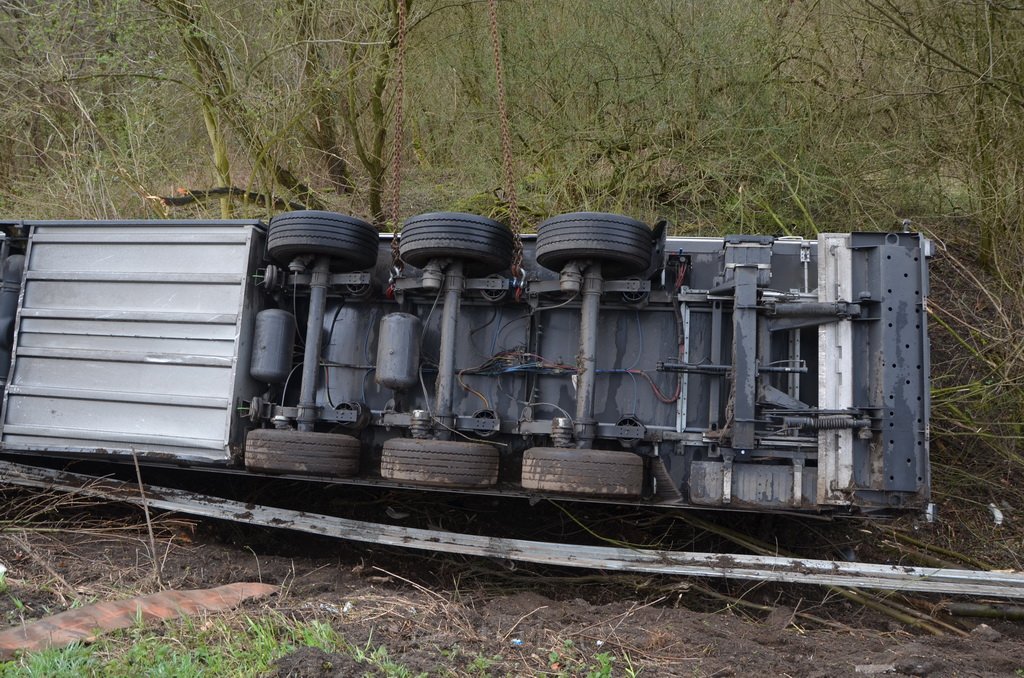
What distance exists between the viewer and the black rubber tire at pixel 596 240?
4.01 meters

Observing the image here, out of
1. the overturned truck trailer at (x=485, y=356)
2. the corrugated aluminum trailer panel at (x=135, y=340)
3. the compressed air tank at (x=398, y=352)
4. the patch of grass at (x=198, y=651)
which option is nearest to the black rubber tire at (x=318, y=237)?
the overturned truck trailer at (x=485, y=356)

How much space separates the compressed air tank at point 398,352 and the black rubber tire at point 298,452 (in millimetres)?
429

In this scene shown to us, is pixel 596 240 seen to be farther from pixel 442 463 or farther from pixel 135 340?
pixel 135 340

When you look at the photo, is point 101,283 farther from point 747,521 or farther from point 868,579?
point 868,579

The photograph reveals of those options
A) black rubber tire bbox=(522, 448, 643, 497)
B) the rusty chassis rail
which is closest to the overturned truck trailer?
black rubber tire bbox=(522, 448, 643, 497)

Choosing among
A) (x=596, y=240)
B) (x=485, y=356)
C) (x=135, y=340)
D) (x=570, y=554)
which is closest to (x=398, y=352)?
(x=485, y=356)

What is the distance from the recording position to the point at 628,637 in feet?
10.6

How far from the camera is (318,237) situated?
4.39 m

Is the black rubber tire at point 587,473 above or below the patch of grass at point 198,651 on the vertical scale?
above

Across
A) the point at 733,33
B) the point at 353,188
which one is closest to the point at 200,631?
the point at 353,188

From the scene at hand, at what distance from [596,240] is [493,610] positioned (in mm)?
1906

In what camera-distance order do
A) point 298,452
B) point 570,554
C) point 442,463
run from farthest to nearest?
1. point 570,554
2. point 298,452
3. point 442,463

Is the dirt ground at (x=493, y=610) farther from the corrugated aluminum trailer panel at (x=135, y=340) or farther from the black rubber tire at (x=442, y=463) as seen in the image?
the corrugated aluminum trailer panel at (x=135, y=340)

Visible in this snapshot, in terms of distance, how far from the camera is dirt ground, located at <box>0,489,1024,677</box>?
2939 mm
